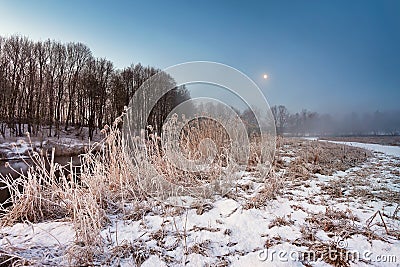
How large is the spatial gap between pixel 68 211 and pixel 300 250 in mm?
2363

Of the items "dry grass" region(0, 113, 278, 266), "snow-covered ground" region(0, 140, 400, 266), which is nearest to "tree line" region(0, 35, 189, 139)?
"dry grass" region(0, 113, 278, 266)

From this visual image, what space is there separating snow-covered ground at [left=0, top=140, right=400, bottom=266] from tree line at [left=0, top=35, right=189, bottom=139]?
771 inches

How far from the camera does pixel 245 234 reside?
206cm

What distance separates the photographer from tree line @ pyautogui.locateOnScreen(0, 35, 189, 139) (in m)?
19.3

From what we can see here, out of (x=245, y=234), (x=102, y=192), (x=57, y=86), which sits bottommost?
(x=245, y=234)

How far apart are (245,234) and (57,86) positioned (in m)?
25.4

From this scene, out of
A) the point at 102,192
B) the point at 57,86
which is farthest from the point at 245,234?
the point at 57,86

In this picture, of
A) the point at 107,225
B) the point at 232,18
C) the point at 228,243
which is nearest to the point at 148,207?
the point at 107,225

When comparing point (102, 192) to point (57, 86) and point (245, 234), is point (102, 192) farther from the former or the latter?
point (57, 86)

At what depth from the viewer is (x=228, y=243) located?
1926mm

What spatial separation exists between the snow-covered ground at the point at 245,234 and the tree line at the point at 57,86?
771 inches

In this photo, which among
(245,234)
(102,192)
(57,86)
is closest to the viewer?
(245,234)

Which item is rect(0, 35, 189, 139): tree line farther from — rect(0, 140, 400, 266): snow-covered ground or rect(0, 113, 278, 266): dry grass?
rect(0, 140, 400, 266): snow-covered ground

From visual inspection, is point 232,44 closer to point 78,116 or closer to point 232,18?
point 232,18
